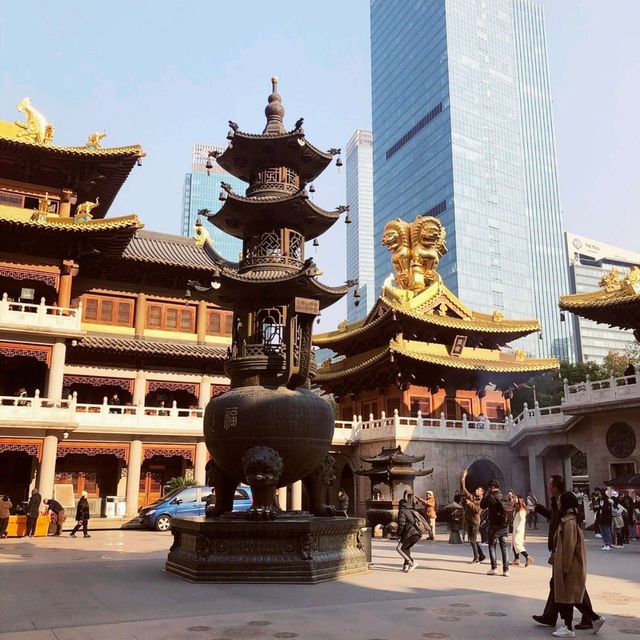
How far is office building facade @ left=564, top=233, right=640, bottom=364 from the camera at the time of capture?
121812 millimetres

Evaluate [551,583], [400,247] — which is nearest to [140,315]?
[400,247]

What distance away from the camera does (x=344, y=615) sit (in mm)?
7438

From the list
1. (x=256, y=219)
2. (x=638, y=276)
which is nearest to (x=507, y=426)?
(x=638, y=276)

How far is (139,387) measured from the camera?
30.3 meters

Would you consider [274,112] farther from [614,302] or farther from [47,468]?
[614,302]

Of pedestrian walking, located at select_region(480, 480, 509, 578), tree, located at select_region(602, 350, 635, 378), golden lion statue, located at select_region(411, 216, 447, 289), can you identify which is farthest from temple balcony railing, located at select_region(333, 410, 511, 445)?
tree, located at select_region(602, 350, 635, 378)

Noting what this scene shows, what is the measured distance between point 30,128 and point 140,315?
9810 millimetres

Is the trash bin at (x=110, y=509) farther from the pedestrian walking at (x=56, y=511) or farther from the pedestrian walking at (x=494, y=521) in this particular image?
the pedestrian walking at (x=494, y=521)

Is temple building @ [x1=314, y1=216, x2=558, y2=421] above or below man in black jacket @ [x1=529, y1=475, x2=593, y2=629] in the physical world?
above

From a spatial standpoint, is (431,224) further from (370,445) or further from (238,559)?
(238,559)

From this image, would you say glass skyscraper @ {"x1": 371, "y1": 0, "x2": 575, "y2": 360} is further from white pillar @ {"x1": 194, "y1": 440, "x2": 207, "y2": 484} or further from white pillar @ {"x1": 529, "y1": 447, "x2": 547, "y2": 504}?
white pillar @ {"x1": 194, "y1": 440, "x2": 207, "y2": 484}

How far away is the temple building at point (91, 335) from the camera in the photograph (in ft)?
83.1

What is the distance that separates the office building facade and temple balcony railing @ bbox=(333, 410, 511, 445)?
295 feet

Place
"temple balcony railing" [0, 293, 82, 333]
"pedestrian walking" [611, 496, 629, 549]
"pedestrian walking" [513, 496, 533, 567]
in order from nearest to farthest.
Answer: "pedestrian walking" [513, 496, 533, 567] < "pedestrian walking" [611, 496, 629, 549] < "temple balcony railing" [0, 293, 82, 333]
